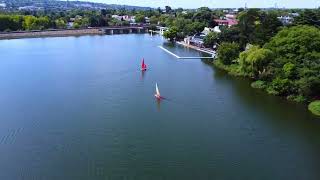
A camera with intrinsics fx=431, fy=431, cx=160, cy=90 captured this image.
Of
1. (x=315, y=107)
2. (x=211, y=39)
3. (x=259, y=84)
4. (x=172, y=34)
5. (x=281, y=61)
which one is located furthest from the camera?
(x=172, y=34)

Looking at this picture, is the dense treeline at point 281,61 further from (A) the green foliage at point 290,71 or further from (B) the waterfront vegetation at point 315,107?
(B) the waterfront vegetation at point 315,107

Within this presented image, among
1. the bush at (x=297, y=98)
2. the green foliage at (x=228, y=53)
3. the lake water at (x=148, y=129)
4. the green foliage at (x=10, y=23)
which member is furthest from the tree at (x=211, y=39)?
the green foliage at (x=10, y=23)

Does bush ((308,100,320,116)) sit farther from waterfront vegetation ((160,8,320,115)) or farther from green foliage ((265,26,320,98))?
green foliage ((265,26,320,98))

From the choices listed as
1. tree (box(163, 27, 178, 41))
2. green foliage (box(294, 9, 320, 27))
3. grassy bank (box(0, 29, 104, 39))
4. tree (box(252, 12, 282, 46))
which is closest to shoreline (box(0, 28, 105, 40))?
grassy bank (box(0, 29, 104, 39))

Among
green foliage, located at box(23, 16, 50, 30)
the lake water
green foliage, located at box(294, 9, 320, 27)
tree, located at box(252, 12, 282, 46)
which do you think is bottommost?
the lake water

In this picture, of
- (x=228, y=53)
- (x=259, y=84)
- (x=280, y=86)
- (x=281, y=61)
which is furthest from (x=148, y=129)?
(x=228, y=53)

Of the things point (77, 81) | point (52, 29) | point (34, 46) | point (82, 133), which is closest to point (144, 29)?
point (52, 29)

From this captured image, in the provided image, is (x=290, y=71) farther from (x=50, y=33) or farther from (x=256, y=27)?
(x=50, y=33)
